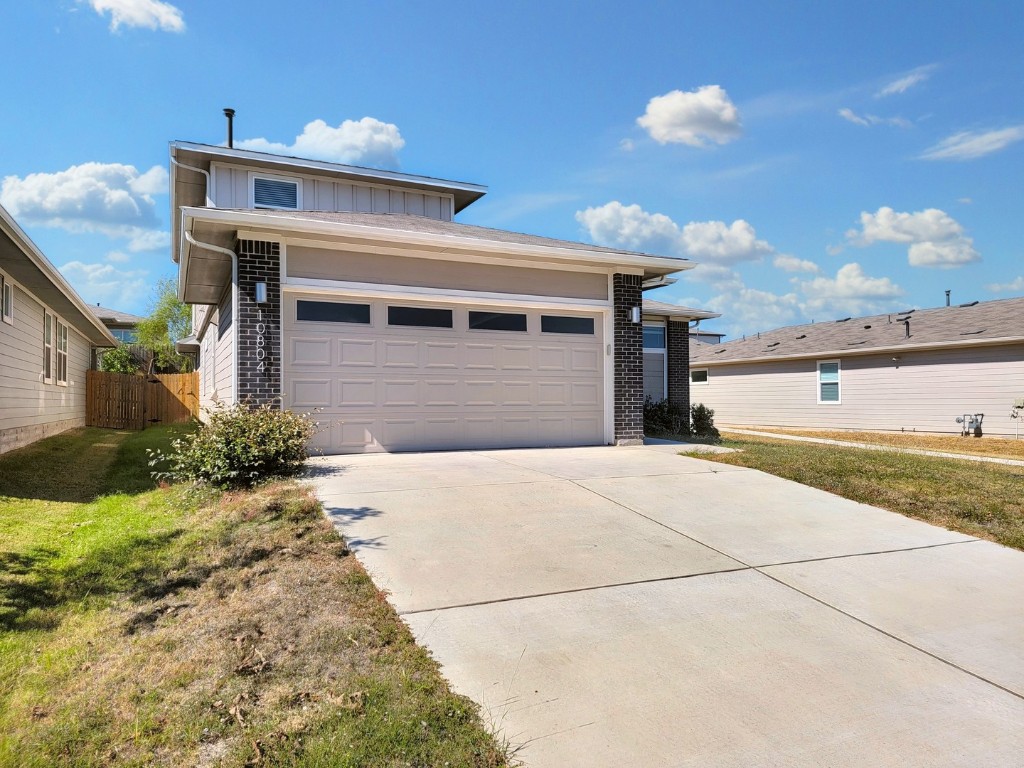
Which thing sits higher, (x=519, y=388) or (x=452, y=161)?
(x=452, y=161)

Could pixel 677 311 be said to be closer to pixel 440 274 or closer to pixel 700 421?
pixel 700 421

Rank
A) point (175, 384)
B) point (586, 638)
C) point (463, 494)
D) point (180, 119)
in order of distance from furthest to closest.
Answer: point (175, 384), point (180, 119), point (463, 494), point (586, 638)

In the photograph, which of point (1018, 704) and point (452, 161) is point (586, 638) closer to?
point (1018, 704)

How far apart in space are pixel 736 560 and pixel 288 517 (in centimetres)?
374

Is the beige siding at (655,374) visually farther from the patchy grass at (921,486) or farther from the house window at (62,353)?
the house window at (62,353)

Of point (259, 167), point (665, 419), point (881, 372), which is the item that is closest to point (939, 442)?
point (881, 372)

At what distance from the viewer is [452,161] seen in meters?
16.5

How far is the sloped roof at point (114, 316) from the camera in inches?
1485

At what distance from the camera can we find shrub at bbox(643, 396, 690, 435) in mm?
16797

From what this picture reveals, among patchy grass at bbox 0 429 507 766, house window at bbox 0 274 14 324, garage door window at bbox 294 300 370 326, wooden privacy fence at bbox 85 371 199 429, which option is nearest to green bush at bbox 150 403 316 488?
patchy grass at bbox 0 429 507 766

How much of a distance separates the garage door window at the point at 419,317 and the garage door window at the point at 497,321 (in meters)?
0.43

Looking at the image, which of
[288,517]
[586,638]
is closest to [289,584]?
[288,517]

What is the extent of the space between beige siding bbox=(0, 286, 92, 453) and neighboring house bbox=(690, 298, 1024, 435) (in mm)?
22198

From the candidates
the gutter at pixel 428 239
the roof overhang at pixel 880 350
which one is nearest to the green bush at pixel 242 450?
the gutter at pixel 428 239
